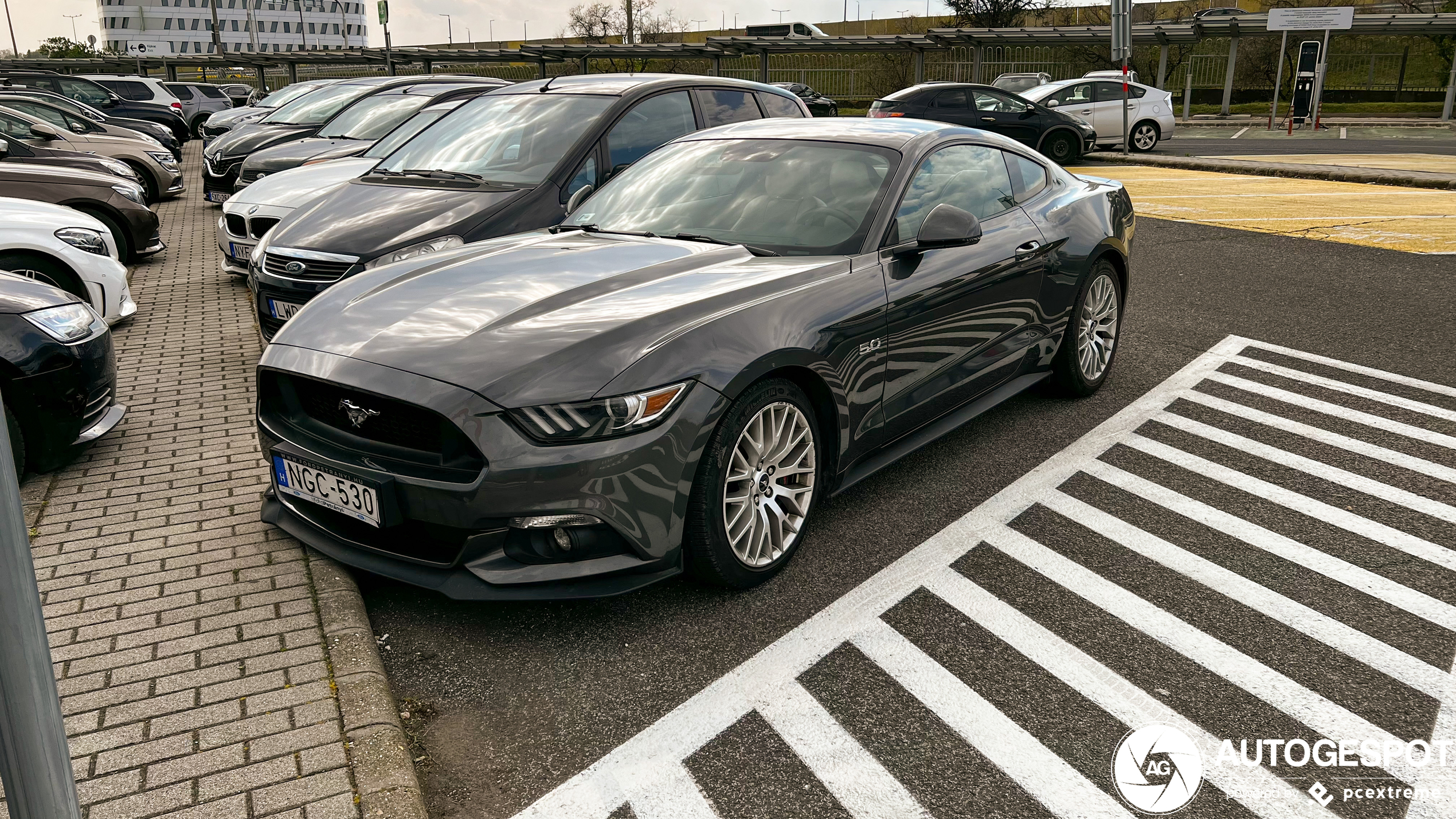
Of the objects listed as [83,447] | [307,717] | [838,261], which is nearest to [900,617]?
[838,261]

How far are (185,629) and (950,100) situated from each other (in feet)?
58.7

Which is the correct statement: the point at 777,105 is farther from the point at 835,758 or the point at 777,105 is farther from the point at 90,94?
the point at 90,94

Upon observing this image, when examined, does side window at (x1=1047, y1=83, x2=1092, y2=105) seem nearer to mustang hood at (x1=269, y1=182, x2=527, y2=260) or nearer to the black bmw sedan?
mustang hood at (x1=269, y1=182, x2=527, y2=260)

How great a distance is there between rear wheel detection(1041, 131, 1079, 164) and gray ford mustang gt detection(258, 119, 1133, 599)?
48.9 ft

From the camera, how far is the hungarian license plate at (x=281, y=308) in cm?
621

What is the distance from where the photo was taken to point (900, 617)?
352cm

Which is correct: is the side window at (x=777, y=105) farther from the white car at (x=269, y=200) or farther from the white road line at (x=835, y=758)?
the white road line at (x=835, y=758)

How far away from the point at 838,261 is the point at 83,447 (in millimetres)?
3552

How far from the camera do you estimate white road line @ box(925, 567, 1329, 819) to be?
2.62 m

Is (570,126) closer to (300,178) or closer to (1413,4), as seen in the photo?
(300,178)

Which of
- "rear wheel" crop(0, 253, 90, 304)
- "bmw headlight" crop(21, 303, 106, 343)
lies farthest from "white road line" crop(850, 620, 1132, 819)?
"rear wheel" crop(0, 253, 90, 304)

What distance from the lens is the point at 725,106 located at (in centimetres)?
758

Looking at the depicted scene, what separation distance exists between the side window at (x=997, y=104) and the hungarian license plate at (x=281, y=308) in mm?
15259

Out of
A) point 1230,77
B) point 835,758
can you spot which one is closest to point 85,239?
point 835,758
